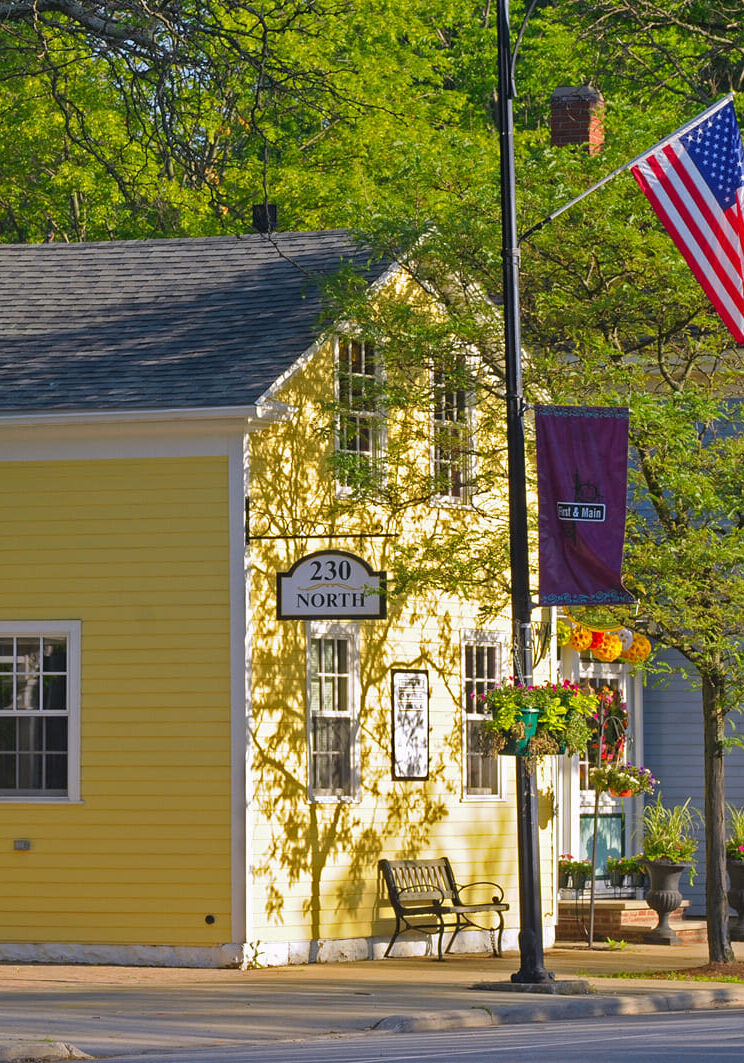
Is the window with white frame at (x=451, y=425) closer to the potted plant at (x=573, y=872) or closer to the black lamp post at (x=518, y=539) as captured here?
the black lamp post at (x=518, y=539)

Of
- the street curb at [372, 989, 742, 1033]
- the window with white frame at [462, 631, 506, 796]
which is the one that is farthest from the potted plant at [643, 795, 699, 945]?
the street curb at [372, 989, 742, 1033]

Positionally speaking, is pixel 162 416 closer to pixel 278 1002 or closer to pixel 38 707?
pixel 38 707

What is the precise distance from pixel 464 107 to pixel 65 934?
23.5 meters

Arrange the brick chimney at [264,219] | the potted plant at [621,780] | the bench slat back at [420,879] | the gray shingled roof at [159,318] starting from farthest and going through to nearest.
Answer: the potted plant at [621,780] < the brick chimney at [264,219] < the bench slat back at [420,879] < the gray shingled roof at [159,318]

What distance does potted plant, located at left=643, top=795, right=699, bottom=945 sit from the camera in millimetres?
21750

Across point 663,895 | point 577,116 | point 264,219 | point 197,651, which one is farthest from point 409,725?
point 577,116

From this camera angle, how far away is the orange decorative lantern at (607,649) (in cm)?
2262

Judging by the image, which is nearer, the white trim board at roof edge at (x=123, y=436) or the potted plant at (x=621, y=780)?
the white trim board at roof edge at (x=123, y=436)

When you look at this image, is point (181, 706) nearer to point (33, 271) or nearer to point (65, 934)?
point (65, 934)

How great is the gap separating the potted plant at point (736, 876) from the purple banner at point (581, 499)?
7.88 metres

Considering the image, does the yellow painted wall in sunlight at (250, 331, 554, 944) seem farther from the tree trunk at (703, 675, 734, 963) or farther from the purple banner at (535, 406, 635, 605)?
the tree trunk at (703, 675, 734, 963)

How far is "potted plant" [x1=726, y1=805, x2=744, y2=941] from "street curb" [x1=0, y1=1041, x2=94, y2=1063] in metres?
12.0

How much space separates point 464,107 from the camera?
37188 millimetres

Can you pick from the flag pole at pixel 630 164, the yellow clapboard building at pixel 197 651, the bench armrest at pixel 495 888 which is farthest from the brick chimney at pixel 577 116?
the bench armrest at pixel 495 888
